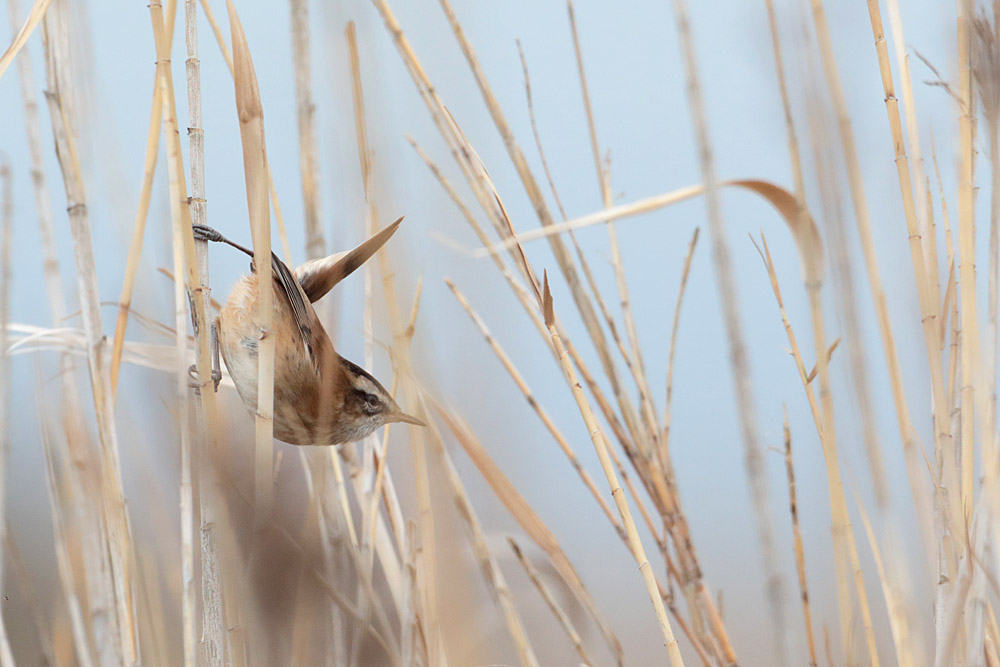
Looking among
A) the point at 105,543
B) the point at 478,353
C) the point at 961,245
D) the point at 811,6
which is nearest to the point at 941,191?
the point at 961,245

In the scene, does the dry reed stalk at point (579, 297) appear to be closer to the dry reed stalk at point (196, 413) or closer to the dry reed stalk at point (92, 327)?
the dry reed stalk at point (196, 413)

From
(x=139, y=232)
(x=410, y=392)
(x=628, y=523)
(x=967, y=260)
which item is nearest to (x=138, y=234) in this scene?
(x=139, y=232)

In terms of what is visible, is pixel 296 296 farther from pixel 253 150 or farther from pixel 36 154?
pixel 36 154

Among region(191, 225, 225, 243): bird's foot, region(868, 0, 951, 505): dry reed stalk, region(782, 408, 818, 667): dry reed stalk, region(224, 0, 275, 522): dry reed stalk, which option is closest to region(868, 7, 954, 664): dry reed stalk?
region(868, 0, 951, 505): dry reed stalk

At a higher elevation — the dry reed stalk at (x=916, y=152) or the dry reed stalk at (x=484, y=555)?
the dry reed stalk at (x=916, y=152)

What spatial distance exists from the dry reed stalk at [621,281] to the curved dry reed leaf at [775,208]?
364 mm

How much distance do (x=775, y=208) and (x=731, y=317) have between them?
0.22m

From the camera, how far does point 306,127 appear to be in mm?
881

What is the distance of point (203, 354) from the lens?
2.48 feet

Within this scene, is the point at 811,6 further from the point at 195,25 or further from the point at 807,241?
the point at 195,25

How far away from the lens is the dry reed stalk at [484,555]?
0.88 m

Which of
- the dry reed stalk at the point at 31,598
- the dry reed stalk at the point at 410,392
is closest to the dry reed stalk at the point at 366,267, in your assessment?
the dry reed stalk at the point at 410,392

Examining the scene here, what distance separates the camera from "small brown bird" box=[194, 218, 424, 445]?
964 mm

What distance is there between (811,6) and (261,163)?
18.7 inches
